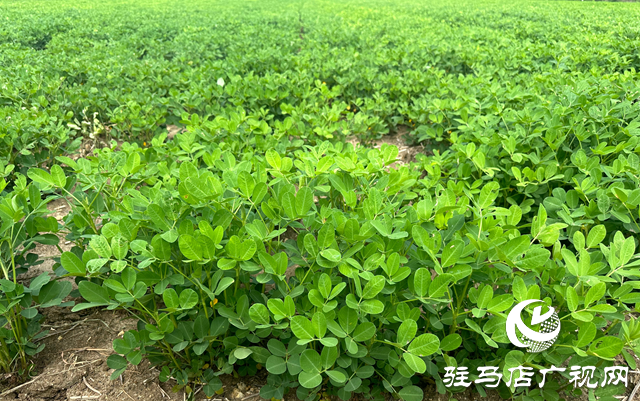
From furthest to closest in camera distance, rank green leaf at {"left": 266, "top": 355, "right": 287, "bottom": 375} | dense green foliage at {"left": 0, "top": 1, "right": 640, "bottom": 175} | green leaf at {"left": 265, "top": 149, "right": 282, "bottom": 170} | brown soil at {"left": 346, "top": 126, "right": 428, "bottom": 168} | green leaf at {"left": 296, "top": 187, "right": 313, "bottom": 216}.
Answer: brown soil at {"left": 346, "top": 126, "right": 428, "bottom": 168}
dense green foliage at {"left": 0, "top": 1, "right": 640, "bottom": 175}
green leaf at {"left": 265, "top": 149, "right": 282, "bottom": 170}
green leaf at {"left": 296, "top": 187, "right": 313, "bottom": 216}
green leaf at {"left": 266, "top": 355, "right": 287, "bottom": 375}

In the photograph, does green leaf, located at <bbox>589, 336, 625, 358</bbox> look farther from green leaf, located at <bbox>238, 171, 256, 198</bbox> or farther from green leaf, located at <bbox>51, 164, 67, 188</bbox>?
green leaf, located at <bbox>51, 164, 67, 188</bbox>

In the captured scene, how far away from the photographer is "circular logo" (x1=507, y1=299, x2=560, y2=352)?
1426 mm

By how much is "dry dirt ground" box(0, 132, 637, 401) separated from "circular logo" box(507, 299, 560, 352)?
1.34ft

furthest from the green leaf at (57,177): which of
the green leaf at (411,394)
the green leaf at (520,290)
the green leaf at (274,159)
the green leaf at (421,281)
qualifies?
the green leaf at (520,290)

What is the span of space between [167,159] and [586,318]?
264 centimetres

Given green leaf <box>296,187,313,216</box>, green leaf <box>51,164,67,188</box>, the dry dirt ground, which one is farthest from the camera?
green leaf <box>51,164,67,188</box>

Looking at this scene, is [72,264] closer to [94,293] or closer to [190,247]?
[94,293]

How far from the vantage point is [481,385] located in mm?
1643

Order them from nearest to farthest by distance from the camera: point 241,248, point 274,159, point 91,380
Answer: point 241,248, point 91,380, point 274,159

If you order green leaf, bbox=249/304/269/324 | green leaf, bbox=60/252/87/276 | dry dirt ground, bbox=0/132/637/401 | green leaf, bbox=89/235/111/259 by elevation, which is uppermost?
green leaf, bbox=89/235/111/259

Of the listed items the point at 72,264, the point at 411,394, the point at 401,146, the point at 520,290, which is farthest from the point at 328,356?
the point at 401,146

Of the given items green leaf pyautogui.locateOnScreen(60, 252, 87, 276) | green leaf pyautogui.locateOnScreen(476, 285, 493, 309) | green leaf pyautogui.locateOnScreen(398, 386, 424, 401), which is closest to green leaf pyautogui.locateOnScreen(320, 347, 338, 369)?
green leaf pyautogui.locateOnScreen(398, 386, 424, 401)

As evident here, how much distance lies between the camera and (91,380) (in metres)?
1.75

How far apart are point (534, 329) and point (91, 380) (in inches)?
76.3
